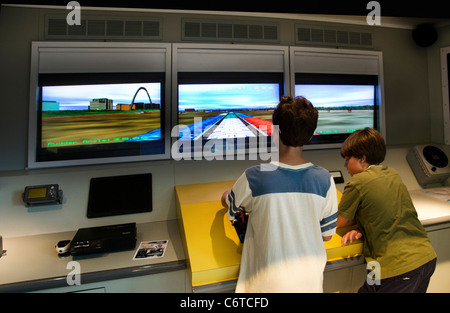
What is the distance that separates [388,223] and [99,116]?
2322mm

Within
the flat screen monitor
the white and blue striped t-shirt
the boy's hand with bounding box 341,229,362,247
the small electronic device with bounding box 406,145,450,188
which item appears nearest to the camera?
the white and blue striped t-shirt

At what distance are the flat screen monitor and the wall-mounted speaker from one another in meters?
3.20

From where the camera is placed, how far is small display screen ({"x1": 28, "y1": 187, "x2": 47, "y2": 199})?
183 centimetres

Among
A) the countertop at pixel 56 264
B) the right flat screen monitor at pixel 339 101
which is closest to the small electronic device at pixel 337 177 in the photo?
the right flat screen monitor at pixel 339 101

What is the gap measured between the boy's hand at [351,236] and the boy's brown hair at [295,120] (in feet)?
2.38

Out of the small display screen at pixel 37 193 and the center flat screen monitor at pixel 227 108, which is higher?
the center flat screen monitor at pixel 227 108

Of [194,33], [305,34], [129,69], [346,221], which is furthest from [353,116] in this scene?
[129,69]

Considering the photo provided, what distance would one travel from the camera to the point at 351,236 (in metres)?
1.49

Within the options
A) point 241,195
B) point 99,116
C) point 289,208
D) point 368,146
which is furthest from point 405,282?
point 99,116

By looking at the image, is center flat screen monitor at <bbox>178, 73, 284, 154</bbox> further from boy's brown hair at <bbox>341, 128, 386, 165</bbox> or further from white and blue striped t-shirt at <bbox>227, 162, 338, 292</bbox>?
white and blue striped t-shirt at <bbox>227, 162, 338, 292</bbox>

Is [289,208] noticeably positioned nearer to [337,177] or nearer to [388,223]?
[388,223]

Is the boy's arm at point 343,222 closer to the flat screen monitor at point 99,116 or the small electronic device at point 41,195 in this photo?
the flat screen monitor at point 99,116

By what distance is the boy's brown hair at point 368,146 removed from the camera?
1.60 m

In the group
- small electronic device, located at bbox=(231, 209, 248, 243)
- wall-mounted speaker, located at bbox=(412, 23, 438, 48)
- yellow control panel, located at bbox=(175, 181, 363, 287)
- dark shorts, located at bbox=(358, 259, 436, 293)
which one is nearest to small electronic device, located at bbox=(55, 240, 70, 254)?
yellow control panel, located at bbox=(175, 181, 363, 287)
